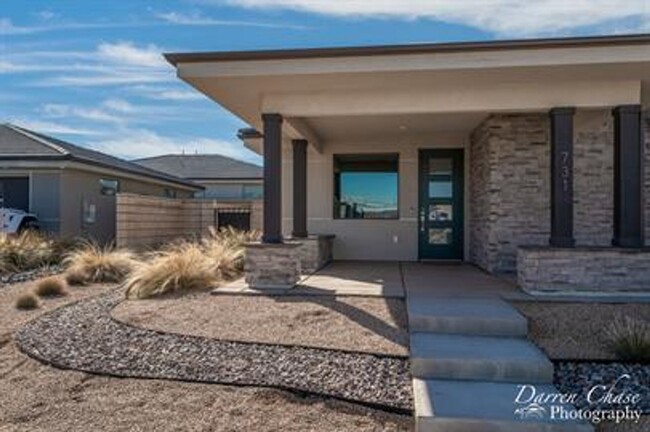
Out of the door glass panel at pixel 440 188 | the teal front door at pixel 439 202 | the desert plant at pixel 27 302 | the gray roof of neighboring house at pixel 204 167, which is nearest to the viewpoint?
the desert plant at pixel 27 302

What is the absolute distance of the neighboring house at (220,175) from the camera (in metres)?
27.2

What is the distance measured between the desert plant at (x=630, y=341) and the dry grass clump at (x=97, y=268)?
806 cm

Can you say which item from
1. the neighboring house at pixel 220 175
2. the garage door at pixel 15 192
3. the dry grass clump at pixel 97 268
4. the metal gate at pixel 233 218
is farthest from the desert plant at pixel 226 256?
the neighboring house at pixel 220 175

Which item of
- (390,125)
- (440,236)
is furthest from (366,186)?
(390,125)

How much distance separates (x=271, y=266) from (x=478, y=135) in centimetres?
547

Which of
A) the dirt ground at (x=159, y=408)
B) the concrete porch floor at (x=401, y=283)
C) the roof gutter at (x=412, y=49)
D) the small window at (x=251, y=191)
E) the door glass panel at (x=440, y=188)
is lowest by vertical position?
the dirt ground at (x=159, y=408)

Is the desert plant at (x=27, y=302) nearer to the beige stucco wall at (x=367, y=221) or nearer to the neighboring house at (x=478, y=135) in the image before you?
the neighboring house at (x=478, y=135)

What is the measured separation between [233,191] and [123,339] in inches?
866

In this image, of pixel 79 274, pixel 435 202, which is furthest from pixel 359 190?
pixel 79 274

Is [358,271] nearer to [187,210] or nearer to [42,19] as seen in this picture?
[42,19]

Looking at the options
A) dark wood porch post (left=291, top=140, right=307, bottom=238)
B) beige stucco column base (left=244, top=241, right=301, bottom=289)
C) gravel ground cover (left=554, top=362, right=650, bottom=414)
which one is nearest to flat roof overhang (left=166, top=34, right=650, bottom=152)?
beige stucco column base (left=244, top=241, right=301, bottom=289)

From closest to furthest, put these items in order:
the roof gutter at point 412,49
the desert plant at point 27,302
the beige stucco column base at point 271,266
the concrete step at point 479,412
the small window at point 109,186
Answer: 1. the concrete step at point 479,412
2. the roof gutter at point 412,49
3. the desert plant at point 27,302
4. the beige stucco column base at point 271,266
5. the small window at point 109,186

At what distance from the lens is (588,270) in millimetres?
7859

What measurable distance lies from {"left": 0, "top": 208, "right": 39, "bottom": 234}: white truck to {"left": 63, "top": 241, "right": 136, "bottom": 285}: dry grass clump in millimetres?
5186
